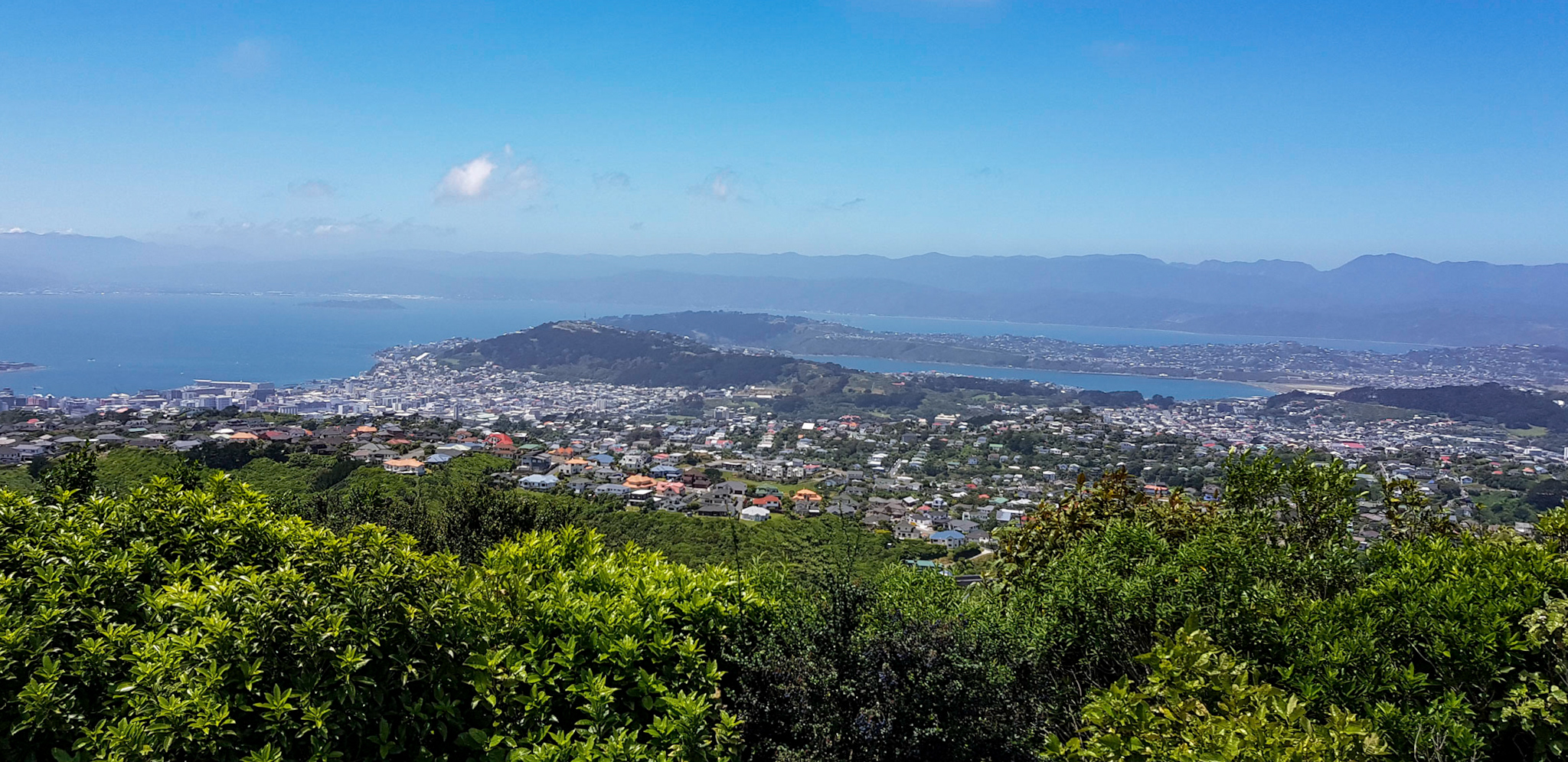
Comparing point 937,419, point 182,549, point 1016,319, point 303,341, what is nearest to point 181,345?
point 303,341

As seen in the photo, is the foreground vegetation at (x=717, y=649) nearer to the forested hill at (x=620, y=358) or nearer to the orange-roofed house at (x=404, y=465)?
the orange-roofed house at (x=404, y=465)

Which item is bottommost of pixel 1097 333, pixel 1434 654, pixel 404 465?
pixel 404 465

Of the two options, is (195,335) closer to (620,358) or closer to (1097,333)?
(620,358)

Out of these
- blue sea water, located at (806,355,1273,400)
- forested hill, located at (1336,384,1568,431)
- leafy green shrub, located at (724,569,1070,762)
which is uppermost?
leafy green shrub, located at (724,569,1070,762)

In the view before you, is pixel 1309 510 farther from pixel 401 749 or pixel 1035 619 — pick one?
pixel 401 749

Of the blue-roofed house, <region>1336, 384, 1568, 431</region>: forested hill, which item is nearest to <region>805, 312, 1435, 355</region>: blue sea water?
<region>1336, 384, 1568, 431</region>: forested hill

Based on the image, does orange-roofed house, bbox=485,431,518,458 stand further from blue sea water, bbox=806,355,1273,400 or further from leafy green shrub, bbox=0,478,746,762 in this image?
blue sea water, bbox=806,355,1273,400

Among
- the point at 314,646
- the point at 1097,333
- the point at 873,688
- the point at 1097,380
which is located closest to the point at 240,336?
the point at 1097,380
